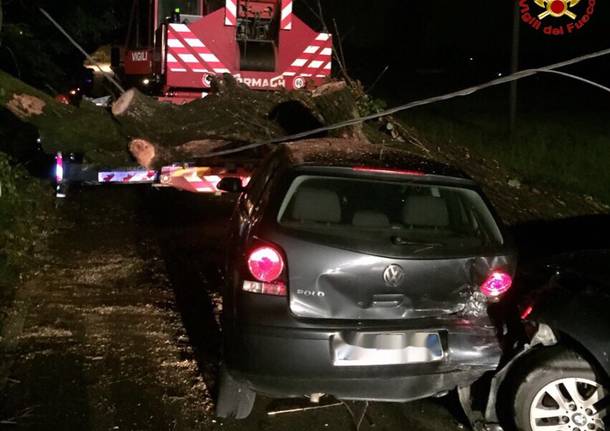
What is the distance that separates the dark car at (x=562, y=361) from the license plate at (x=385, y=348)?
618mm

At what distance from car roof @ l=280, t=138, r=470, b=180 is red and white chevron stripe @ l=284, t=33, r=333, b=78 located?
244 inches

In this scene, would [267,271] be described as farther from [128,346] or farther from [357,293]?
[128,346]

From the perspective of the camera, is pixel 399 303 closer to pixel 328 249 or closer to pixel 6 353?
pixel 328 249

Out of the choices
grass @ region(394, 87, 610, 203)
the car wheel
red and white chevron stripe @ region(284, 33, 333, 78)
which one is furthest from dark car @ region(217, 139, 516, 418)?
grass @ region(394, 87, 610, 203)

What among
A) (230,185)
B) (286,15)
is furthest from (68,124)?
(286,15)

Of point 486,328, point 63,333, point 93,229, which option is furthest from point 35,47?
point 486,328

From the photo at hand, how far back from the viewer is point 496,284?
13.7 feet

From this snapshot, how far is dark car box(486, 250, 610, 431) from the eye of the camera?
4109 mm

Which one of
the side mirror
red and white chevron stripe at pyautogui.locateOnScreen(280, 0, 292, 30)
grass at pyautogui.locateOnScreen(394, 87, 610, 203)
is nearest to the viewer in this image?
the side mirror

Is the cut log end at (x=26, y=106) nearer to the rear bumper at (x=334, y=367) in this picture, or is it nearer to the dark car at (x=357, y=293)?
the dark car at (x=357, y=293)

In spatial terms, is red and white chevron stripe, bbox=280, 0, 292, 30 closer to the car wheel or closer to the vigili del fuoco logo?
the vigili del fuoco logo

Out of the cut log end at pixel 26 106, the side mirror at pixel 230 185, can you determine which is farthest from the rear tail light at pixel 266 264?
the cut log end at pixel 26 106

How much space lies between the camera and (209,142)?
9.13 meters

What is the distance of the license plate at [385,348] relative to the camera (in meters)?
3.97
